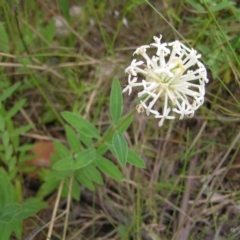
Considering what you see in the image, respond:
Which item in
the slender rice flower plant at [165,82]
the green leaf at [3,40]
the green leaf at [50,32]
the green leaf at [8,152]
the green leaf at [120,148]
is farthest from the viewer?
the green leaf at [50,32]

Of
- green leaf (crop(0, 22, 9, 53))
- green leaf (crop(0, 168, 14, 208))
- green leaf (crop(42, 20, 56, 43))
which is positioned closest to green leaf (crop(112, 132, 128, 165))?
green leaf (crop(0, 168, 14, 208))

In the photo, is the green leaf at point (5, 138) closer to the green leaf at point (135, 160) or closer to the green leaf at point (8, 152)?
the green leaf at point (8, 152)

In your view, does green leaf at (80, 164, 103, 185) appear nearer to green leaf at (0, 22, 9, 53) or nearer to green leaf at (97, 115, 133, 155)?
green leaf at (97, 115, 133, 155)

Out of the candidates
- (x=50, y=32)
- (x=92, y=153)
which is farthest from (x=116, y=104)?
(x=50, y=32)

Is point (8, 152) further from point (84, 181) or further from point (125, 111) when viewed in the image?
point (125, 111)

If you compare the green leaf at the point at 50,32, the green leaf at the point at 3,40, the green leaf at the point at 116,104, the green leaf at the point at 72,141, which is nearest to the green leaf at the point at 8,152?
the green leaf at the point at 72,141

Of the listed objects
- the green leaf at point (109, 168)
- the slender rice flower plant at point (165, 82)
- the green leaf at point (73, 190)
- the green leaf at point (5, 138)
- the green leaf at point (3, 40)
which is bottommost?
the green leaf at point (73, 190)
